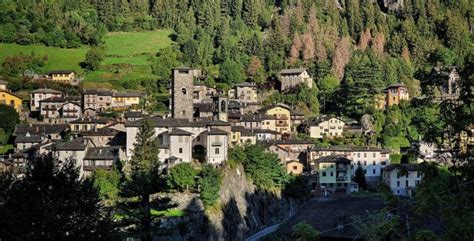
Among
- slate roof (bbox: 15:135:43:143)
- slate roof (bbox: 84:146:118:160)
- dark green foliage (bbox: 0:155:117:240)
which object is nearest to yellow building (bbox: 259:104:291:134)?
slate roof (bbox: 84:146:118:160)

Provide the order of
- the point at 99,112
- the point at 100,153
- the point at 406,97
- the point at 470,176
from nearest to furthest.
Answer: the point at 470,176
the point at 100,153
the point at 99,112
the point at 406,97

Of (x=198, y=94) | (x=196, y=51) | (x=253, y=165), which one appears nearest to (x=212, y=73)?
(x=196, y=51)

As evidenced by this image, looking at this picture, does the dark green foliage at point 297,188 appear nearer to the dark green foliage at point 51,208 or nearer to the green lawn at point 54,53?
the dark green foliage at point 51,208

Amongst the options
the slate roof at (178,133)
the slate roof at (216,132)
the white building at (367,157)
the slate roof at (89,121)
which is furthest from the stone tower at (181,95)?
the white building at (367,157)

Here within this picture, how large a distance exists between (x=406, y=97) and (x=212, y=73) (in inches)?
1130

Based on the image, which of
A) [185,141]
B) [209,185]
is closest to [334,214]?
[209,185]

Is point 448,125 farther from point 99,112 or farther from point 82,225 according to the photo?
point 99,112

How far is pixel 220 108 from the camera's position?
60844 mm

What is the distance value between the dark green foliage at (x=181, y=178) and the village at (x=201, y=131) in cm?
302

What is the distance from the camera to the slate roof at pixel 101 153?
153 feet

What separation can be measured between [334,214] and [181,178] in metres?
27.5

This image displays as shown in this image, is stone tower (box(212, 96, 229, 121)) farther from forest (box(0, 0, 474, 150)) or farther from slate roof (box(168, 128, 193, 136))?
slate roof (box(168, 128, 193, 136))

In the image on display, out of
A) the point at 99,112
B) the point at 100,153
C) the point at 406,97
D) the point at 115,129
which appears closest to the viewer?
the point at 100,153

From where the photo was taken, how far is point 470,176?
912cm
